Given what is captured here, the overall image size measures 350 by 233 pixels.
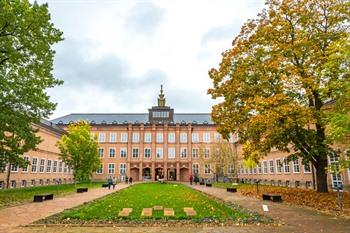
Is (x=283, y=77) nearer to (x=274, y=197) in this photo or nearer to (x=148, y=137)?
(x=274, y=197)

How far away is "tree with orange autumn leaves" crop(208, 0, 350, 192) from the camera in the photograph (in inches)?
690

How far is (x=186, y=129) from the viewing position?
66.2 m

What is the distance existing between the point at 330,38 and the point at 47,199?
21.7m

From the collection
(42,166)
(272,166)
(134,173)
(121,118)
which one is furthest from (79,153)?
(121,118)

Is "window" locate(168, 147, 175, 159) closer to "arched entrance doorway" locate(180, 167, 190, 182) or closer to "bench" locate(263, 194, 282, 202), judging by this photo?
"arched entrance doorway" locate(180, 167, 190, 182)

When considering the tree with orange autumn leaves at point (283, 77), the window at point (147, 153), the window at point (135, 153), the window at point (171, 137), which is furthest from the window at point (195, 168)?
the tree with orange autumn leaves at point (283, 77)

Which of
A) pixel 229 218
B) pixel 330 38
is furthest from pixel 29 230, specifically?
pixel 330 38

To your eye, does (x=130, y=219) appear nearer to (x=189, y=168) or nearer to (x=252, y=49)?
(x=252, y=49)

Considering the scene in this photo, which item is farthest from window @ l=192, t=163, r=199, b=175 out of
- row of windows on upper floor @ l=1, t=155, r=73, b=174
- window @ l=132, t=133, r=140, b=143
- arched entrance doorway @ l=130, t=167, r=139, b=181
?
row of windows on upper floor @ l=1, t=155, r=73, b=174

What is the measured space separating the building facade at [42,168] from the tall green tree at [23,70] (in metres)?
16.2

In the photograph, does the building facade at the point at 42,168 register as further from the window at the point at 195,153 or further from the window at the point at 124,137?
the window at the point at 195,153

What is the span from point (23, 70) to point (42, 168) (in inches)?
1107

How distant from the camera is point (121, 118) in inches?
2766

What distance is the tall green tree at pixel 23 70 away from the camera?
→ 19.4 metres
